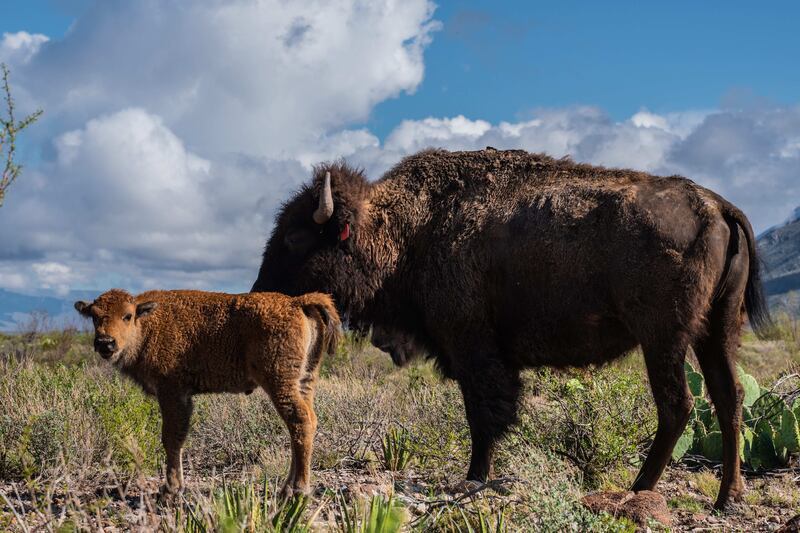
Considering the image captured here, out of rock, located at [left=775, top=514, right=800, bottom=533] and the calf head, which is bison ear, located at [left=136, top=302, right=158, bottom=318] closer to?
the calf head

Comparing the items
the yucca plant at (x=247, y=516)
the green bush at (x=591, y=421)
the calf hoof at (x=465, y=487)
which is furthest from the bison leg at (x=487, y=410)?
the yucca plant at (x=247, y=516)

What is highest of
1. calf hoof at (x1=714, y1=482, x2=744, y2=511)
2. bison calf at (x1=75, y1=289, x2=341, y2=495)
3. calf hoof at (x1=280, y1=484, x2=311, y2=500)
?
bison calf at (x1=75, y1=289, x2=341, y2=495)

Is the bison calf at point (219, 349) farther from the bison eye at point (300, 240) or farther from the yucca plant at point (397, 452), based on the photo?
the yucca plant at point (397, 452)

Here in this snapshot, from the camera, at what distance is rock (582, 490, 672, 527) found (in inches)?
219

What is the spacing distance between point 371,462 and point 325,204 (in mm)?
2440

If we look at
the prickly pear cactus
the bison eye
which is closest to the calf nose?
the bison eye

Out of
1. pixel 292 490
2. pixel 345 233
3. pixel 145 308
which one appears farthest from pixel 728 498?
pixel 145 308

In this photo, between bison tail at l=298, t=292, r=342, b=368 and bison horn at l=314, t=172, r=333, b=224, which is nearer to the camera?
bison tail at l=298, t=292, r=342, b=368

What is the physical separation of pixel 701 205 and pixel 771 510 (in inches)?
103

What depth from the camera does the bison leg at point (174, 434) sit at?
604 cm

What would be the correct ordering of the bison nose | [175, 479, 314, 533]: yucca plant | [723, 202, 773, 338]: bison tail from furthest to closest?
[723, 202, 773, 338]: bison tail
the bison nose
[175, 479, 314, 533]: yucca plant

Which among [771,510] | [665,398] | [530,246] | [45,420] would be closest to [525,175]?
[530,246]

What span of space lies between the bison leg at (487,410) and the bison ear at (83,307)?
122 inches

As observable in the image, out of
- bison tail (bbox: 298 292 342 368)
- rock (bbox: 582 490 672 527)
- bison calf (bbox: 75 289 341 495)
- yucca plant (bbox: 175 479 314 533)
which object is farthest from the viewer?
bison tail (bbox: 298 292 342 368)
